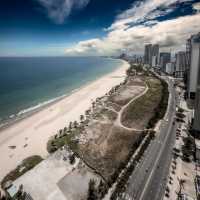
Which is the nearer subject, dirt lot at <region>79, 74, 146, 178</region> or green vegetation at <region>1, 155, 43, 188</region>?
green vegetation at <region>1, 155, 43, 188</region>

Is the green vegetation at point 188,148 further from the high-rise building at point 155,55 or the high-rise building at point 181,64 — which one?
the high-rise building at point 155,55

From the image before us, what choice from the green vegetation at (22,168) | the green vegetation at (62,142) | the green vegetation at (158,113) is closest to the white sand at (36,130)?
the green vegetation at (22,168)

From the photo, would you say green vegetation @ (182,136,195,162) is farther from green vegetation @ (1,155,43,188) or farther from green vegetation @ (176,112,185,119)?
green vegetation @ (1,155,43,188)

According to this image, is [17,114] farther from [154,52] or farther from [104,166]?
[154,52]

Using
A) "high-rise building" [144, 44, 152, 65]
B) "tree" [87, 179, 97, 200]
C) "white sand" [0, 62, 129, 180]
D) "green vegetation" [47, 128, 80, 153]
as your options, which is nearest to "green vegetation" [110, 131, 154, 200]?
"tree" [87, 179, 97, 200]

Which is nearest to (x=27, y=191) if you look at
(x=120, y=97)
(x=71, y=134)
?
(x=71, y=134)

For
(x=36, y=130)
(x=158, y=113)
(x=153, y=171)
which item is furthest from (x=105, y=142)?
(x=158, y=113)
